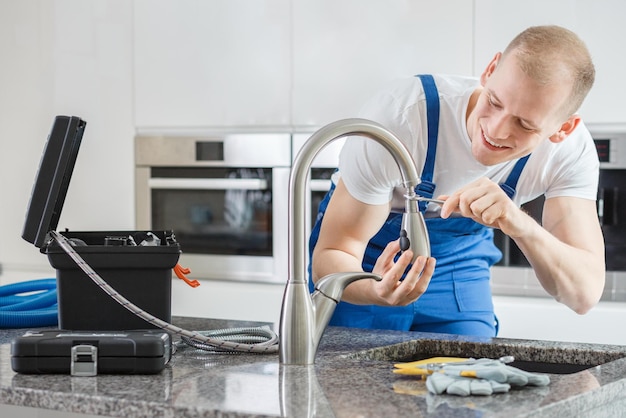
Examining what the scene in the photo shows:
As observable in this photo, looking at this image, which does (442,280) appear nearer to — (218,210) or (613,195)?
(613,195)

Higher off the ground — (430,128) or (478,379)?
(430,128)

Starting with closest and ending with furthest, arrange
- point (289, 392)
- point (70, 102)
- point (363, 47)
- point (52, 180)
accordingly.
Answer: point (289, 392) → point (52, 180) → point (363, 47) → point (70, 102)

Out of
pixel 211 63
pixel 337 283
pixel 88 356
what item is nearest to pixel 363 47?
pixel 211 63

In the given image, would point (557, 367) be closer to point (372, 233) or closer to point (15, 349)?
point (372, 233)

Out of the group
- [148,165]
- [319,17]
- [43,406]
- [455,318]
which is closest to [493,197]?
[455,318]

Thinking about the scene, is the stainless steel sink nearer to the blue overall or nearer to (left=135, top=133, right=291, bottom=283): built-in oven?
the blue overall

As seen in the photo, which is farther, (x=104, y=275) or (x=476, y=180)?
(x=476, y=180)

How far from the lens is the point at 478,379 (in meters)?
1.21

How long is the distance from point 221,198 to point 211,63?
1.55 ft

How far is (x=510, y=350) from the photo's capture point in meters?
1.58

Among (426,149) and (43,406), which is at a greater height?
(426,149)

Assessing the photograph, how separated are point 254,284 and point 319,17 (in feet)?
3.05

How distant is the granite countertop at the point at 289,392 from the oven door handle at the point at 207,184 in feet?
5.45

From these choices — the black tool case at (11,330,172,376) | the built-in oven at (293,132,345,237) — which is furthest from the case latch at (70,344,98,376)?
the built-in oven at (293,132,345,237)
